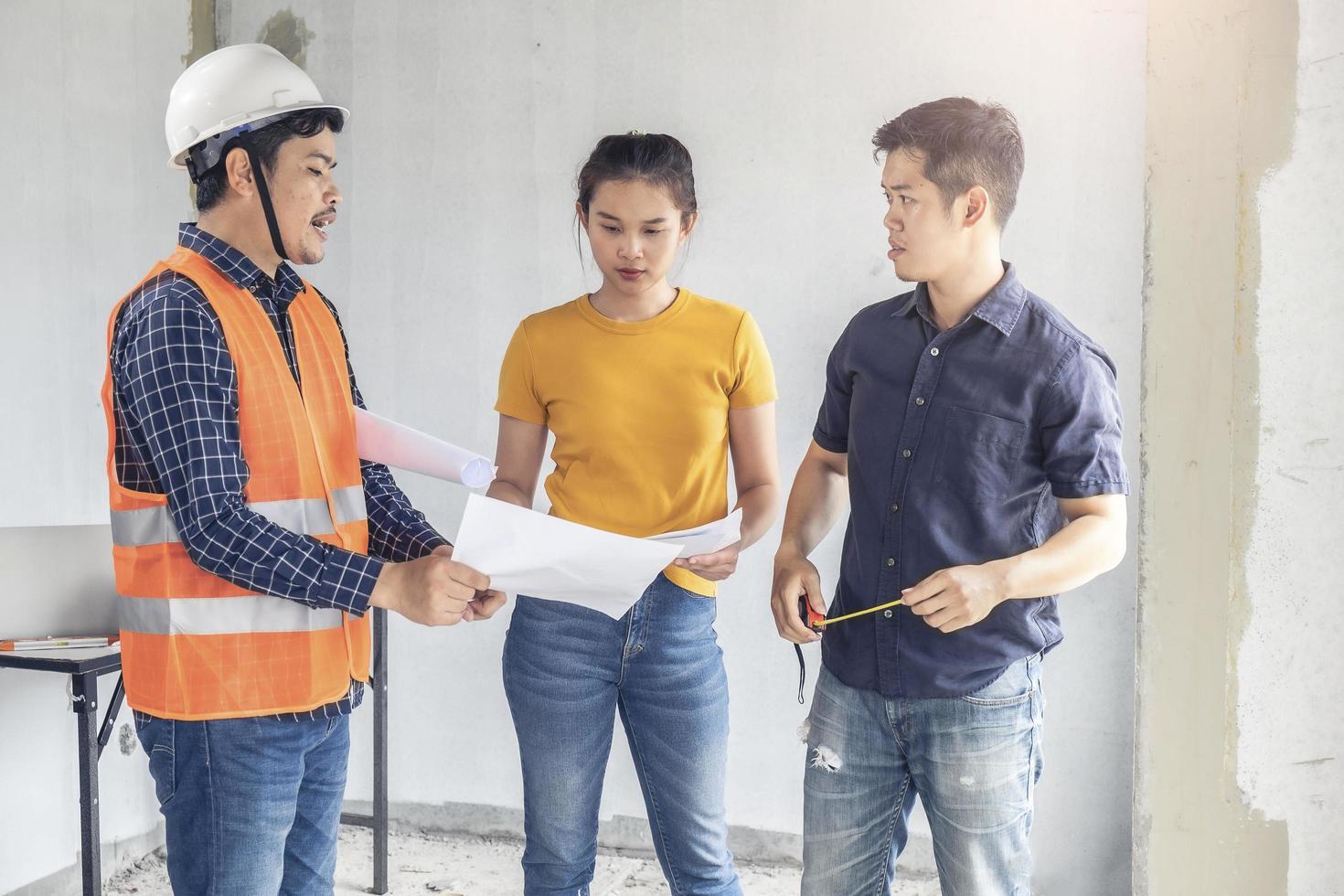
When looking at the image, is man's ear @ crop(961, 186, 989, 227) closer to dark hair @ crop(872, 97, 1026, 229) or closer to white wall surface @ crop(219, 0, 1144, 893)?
dark hair @ crop(872, 97, 1026, 229)

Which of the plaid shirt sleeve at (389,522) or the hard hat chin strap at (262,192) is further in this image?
the plaid shirt sleeve at (389,522)

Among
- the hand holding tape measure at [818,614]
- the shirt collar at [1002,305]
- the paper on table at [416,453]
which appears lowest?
the hand holding tape measure at [818,614]

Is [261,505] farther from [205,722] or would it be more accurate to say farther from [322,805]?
[322,805]

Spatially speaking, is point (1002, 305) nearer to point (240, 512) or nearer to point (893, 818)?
point (893, 818)

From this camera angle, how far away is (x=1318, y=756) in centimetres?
178

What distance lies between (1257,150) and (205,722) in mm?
1803

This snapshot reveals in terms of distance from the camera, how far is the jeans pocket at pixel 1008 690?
1.49 m

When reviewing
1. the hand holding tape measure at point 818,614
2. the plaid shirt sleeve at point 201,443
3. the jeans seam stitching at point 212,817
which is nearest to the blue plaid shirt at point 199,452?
the plaid shirt sleeve at point 201,443

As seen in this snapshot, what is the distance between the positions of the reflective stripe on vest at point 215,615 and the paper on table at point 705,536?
1.71 ft

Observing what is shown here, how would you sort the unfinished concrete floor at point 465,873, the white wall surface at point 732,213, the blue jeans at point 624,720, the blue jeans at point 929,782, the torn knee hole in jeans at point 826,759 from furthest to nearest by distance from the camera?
the unfinished concrete floor at point 465,873
the white wall surface at point 732,213
the blue jeans at point 624,720
the torn knee hole in jeans at point 826,759
the blue jeans at point 929,782

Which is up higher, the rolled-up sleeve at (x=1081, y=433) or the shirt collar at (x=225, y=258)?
the shirt collar at (x=225, y=258)

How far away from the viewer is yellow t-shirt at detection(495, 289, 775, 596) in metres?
1.87

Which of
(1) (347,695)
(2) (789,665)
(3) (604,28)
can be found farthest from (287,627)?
(3) (604,28)

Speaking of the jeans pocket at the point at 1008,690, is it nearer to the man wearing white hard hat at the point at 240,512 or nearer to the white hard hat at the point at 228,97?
the man wearing white hard hat at the point at 240,512
